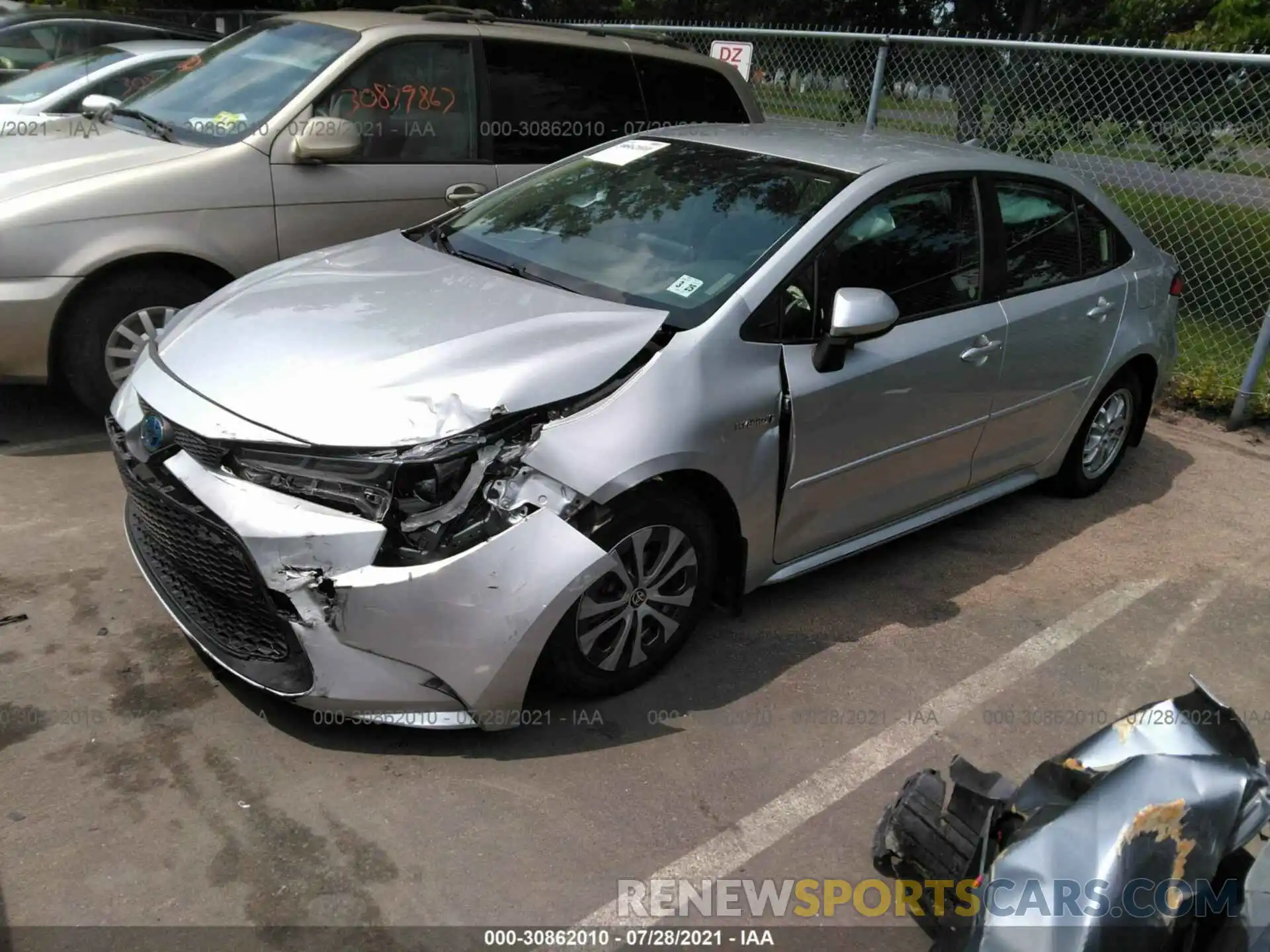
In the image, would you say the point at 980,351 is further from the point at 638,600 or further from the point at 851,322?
the point at 638,600

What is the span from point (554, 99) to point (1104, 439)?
3514 mm

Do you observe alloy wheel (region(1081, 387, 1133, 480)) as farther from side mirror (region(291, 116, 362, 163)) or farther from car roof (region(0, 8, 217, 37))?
car roof (region(0, 8, 217, 37))

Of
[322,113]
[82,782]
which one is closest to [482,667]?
[82,782]

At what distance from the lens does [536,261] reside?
401cm

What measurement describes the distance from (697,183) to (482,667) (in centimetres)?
215

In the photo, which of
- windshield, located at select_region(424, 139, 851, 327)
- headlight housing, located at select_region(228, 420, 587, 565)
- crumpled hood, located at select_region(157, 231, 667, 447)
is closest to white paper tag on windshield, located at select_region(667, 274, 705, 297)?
windshield, located at select_region(424, 139, 851, 327)

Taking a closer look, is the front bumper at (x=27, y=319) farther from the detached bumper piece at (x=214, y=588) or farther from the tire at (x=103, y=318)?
the detached bumper piece at (x=214, y=588)

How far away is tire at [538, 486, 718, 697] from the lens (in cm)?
322

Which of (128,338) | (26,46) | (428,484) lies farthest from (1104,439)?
(26,46)

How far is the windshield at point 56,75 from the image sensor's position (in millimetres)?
8469

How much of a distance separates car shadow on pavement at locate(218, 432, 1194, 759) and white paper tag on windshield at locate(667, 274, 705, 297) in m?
1.23

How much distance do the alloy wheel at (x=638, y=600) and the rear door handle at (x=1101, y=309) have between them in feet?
8.33

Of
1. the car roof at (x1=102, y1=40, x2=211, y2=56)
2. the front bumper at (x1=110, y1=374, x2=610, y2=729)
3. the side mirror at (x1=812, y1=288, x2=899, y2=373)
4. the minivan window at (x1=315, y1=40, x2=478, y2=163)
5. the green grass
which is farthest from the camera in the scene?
the car roof at (x1=102, y1=40, x2=211, y2=56)

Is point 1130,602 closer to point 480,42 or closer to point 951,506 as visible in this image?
point 951,506
